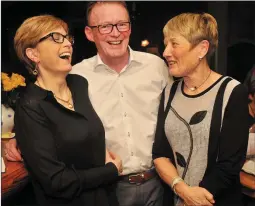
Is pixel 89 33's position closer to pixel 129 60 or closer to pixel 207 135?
pixel 129 60

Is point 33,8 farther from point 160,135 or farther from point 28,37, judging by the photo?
point 160,135

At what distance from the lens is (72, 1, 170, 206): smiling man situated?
1.49 m

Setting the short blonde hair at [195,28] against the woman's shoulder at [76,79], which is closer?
the short blonde hair at [195,28]

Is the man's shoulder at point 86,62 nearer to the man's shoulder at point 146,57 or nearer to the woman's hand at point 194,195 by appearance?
the man's shoulder at point 146,57

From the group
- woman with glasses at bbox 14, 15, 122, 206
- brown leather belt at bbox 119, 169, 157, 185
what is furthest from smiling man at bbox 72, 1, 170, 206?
woman with glasses at bbox 14, 15, 122, 206

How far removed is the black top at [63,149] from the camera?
124cm

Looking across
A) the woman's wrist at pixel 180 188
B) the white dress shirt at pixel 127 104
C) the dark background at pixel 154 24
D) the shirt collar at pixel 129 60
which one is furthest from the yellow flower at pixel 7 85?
the woman's wrist at pixel 180 188

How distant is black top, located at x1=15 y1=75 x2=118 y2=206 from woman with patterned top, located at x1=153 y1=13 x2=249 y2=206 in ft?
1.05

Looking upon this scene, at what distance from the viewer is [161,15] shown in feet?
4.95

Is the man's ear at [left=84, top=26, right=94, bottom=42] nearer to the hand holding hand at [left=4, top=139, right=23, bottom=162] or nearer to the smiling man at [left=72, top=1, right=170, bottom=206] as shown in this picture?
the smiling man at [left=72, top=1, right=170, bottom=206]

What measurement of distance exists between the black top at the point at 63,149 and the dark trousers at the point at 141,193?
14 cm

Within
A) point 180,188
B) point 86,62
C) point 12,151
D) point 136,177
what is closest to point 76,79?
point 86,62

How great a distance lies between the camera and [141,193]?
1551 millimetres

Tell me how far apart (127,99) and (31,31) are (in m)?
0.54
